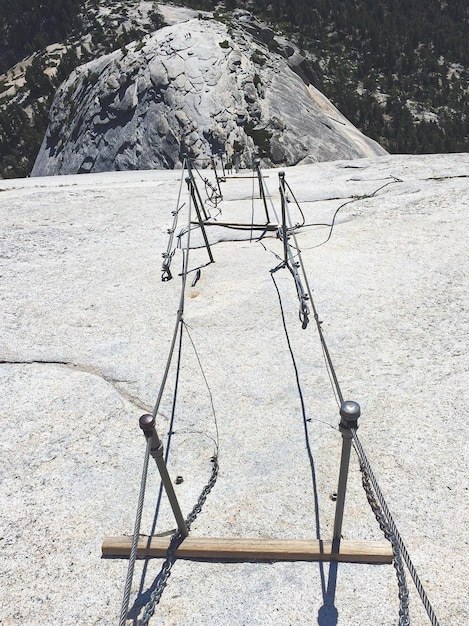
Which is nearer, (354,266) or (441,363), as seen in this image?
(441,363)

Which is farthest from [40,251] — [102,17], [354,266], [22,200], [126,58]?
[102,17]

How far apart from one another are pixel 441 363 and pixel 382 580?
2694 millimetres

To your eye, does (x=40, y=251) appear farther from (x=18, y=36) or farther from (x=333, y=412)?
(x=18, y=36)

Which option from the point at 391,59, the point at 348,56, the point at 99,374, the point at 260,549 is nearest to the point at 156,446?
Result: the point at 260,549

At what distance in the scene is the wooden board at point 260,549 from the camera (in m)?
3.23

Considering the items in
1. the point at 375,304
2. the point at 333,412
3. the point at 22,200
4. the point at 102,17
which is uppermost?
the point at 102,17

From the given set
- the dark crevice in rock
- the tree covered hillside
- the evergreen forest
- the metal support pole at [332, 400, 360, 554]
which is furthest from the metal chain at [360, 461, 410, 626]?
the tree covered hillside

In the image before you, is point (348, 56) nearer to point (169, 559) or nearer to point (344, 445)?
point (344, 445)

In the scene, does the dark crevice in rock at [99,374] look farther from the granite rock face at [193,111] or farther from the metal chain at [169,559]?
the granite rock face at [193,111]

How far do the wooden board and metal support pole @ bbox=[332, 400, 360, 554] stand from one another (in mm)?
91

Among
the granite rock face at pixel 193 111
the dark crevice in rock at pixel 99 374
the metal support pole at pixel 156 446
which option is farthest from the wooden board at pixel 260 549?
the granite rock face at pixel 193 111

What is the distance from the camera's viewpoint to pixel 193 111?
25453 mm

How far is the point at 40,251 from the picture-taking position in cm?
870

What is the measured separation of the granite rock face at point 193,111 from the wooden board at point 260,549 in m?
21.8
